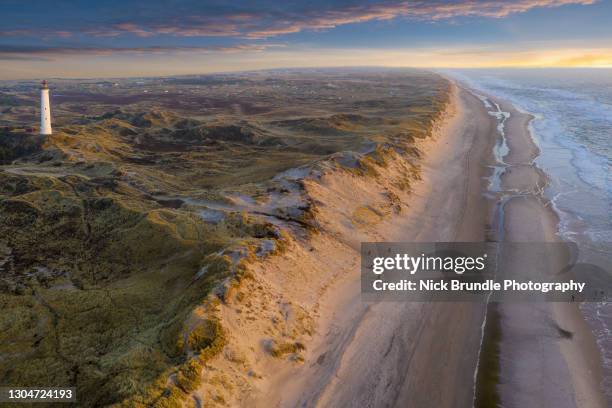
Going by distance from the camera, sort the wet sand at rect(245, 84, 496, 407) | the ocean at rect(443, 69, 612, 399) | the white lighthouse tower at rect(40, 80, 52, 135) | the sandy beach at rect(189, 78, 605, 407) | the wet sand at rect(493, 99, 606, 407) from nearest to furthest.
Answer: the wet sand at rect(245, 84, 496, 407), the sandy beach at rect(189, 78, 605, 407), the wet sand at rect(493, 99, 606, 407), the ocean at rect(443, 69, 612, 399), the white lighthouse tower at rect(40, 80, 52, 135)

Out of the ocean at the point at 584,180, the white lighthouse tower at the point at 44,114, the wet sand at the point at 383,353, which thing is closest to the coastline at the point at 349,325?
the wet sand at the point at 383,353

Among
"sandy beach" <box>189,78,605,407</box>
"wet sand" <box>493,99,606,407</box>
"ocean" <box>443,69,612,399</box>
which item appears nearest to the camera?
"sandy beach" <box>189,78,605,407</box>

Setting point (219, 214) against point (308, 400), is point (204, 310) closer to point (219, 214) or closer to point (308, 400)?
point (308, 400)

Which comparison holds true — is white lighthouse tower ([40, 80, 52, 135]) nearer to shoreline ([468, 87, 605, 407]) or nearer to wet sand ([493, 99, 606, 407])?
shoreline ([468, 87, 605, 407])

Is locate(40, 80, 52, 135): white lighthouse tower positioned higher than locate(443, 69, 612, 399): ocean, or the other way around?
locate(40, 80, 52, 135): white lighthouse tower

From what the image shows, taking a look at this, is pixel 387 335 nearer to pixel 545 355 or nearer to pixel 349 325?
pixel 349 325

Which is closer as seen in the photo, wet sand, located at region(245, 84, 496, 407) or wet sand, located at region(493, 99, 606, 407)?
wet sand, located at region(245, 84, 496, 407)

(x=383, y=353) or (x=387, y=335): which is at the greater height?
(x=387, y=335)

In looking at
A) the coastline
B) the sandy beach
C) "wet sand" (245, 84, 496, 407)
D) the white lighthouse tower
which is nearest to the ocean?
the sandy beach

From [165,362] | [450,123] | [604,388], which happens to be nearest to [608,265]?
[604,388]

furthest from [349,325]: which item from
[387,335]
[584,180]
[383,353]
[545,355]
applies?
[584,180]

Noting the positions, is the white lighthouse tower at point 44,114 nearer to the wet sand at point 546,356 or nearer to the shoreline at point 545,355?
the shoreline at point 545,355
